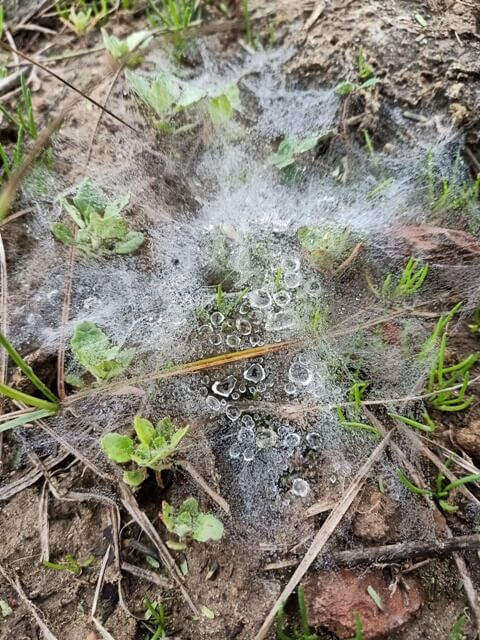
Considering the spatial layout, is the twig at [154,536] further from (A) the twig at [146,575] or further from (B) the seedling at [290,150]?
(B) the seedling at [290,150]

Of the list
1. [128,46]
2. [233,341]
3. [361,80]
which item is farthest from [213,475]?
[128,46]

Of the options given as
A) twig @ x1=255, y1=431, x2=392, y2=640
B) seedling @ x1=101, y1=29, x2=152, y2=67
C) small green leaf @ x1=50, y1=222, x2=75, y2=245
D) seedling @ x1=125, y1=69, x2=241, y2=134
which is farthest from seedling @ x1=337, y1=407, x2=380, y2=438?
seedling @ x1=101, y1=29, x2=152, y2=67

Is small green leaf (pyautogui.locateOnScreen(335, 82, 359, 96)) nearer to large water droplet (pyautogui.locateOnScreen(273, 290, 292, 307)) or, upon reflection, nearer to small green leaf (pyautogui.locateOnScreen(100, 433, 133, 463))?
large water droplet (pyautogui.locateOnScreen(273, 290, 292, 307))

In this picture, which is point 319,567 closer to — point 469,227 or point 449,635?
point 449,635

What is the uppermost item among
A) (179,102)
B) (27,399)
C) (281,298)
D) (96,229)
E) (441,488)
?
(179,102)

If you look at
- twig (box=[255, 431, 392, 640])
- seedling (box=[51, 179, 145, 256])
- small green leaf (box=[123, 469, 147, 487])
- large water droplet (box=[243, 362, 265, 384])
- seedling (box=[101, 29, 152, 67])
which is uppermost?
seedling (box=[101, 29, 152, 67])

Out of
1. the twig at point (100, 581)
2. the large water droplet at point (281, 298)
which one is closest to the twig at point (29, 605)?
the twig at point (100, 581)

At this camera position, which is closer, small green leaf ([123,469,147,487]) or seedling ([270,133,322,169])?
small green leaf ([123,469,147,487])

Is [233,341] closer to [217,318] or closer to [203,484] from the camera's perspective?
[217,318]

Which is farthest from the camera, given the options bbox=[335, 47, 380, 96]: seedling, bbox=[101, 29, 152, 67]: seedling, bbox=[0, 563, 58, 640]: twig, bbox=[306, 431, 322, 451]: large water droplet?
bbox=[101, 29, 152, 67]: seedling
